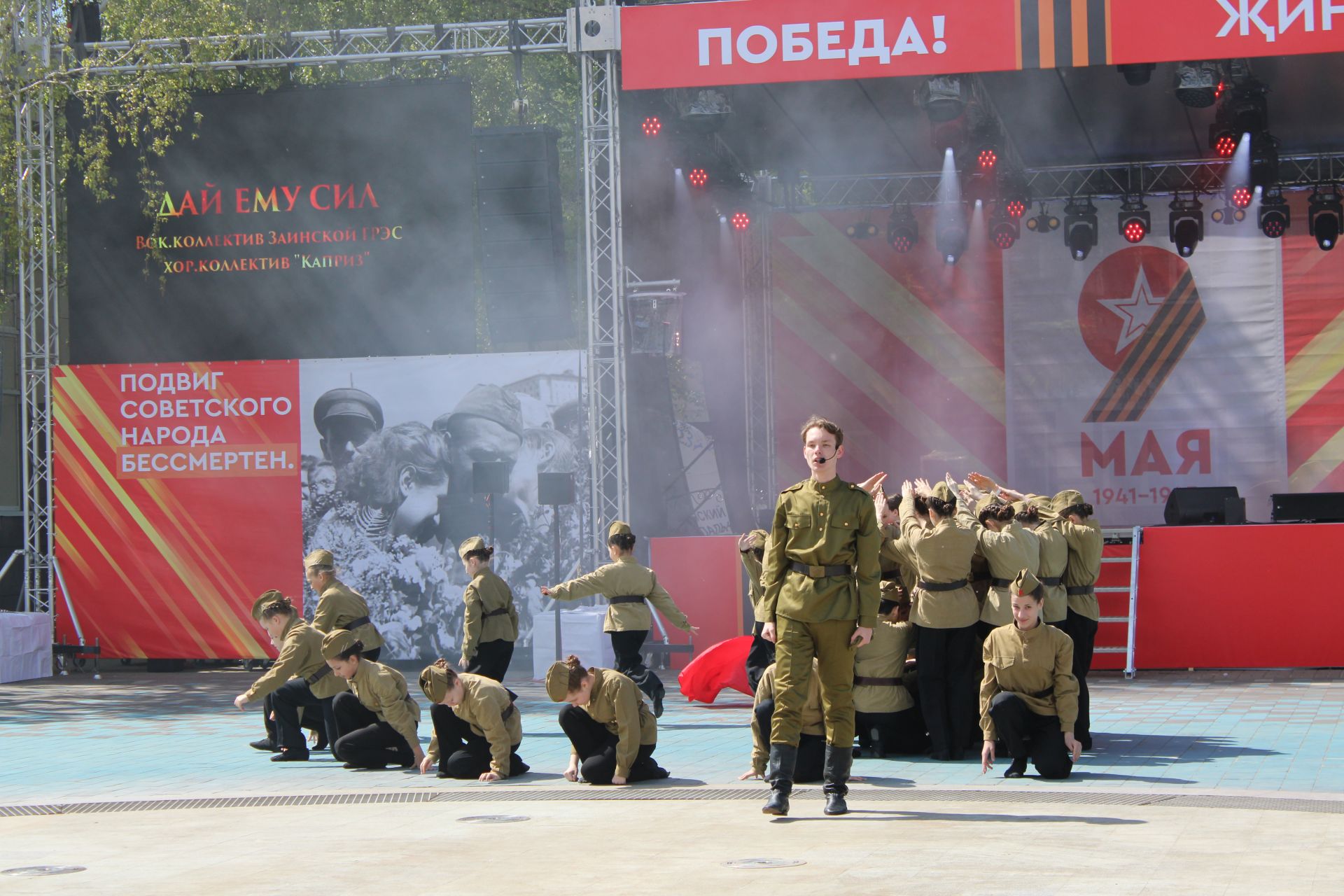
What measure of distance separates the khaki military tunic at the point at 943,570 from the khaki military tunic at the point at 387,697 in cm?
287

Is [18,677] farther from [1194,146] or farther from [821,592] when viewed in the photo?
[1194,146]

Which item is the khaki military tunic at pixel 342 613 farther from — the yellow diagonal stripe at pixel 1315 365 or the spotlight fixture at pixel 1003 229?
the yellow diagonal stripe at pixel 1315 365

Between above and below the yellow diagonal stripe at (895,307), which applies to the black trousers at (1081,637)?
below

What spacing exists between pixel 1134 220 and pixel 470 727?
13.5 m

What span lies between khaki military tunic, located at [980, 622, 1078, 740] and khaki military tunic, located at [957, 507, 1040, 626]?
1025 millimetres

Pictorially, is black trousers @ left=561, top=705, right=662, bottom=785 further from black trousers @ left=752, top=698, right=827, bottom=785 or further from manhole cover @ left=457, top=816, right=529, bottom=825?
manhole cover @ left=457, top=816, right=529, bottom=825

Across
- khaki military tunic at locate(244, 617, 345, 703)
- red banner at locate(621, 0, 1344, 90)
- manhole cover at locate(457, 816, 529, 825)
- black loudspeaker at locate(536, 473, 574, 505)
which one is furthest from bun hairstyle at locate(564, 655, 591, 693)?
red banner at locate(621, 0, 1344, 90)

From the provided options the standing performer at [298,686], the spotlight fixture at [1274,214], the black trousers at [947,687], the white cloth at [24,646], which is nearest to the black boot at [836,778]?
the black trousers at [947,687]

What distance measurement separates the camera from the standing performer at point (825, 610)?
681 centimetres

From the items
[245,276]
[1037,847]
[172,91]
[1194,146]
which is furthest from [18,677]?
[1194,146]

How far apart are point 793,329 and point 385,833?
15.6 metres

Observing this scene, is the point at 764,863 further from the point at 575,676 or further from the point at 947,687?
the point at 947,687

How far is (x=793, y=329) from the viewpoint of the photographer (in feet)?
71.3

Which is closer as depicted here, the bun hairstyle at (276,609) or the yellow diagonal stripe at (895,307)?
the bun hairstyle at (276,609)
